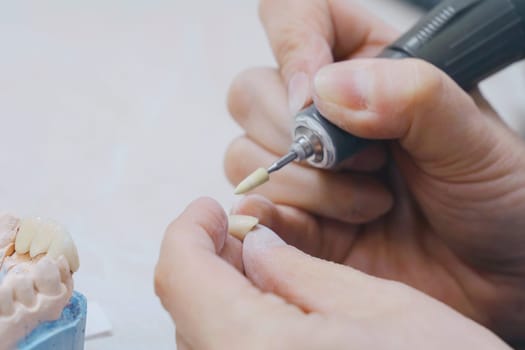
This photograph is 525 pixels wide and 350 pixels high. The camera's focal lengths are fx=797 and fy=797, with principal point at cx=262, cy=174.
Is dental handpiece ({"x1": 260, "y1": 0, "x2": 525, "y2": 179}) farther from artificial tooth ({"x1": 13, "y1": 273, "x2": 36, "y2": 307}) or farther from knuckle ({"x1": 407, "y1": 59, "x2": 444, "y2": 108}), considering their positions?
artificial tooth ({"x1": 13, "y1": 273, "x2": 36, "y2": 307})

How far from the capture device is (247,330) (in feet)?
1.45

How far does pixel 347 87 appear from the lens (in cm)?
65

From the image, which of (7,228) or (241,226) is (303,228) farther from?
(7,228)

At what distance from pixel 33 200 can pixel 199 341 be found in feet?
1.36

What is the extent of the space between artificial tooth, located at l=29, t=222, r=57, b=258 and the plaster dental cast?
74 mm

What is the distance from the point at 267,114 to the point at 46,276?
0.39 meters

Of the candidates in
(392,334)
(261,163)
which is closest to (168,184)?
(261,163)

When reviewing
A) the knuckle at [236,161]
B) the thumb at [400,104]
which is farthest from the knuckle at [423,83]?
the knuckle at [236,161]

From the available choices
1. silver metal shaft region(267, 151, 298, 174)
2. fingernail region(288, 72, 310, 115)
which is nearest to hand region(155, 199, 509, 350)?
silver metal shaft region(267, 151, 298, 174)

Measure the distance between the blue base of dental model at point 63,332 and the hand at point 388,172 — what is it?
234mm

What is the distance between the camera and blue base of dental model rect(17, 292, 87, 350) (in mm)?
482

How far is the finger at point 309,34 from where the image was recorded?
780 mm

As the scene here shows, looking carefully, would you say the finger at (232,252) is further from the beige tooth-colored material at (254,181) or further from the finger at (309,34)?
the finger at (309,34)

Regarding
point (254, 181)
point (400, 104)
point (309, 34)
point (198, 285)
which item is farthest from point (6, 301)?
point (309, 34)
